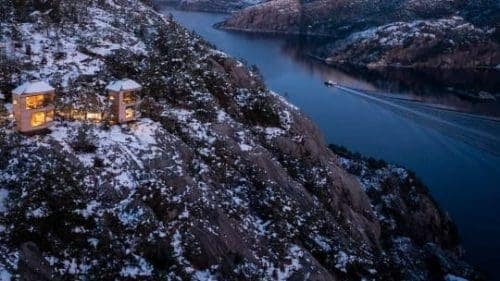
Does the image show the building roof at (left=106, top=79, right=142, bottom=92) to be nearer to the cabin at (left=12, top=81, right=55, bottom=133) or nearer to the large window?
the cabin at (left=12, top=81, right=55, bottom=133)

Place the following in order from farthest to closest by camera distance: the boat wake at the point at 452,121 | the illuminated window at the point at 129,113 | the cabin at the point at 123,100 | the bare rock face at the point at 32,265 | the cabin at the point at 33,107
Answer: the boat wake at the point at 452,121
the illuminated window at the point at 129,113
the cabin at the point at 123,100
the cabin at the point at 33,107
the bare rock face at the point at 32,265

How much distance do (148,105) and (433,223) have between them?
4335 centimetres

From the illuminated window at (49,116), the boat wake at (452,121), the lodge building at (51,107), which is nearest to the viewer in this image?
the lodge building at (51,107)

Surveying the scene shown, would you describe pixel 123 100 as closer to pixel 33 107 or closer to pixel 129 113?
pixel 129 113

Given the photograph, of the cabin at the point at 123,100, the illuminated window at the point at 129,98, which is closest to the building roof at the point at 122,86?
the cabin at the point at 123,100

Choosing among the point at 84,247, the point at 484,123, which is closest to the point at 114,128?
the point at 84,247

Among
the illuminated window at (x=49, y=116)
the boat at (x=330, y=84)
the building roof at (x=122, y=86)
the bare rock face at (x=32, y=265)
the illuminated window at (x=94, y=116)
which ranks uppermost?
the building roof at (x=122, y=86)

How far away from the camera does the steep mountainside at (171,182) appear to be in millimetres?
35969

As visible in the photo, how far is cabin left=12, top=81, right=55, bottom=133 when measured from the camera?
41094 mm

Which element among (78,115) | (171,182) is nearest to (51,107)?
(78,115)

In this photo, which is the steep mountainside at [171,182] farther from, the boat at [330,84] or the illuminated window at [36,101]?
the boat at [330,84]

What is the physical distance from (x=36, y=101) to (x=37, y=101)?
8 centimetres

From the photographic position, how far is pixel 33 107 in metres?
41.7

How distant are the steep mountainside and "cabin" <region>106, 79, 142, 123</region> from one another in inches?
47.2
